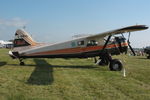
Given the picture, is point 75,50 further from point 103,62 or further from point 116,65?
point 116,65

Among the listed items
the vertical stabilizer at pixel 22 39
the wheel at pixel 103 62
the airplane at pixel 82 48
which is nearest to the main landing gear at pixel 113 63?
the airplane at pixel 82 48

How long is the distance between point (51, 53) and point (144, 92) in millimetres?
8975

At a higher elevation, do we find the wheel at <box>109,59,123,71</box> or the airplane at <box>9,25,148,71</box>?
the airplane at <box>9,25,148,71</box>

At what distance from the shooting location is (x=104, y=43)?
52.6ft

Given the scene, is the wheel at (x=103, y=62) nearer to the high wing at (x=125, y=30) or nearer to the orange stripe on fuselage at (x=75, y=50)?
the orange stripe on fuselage at (x=75, y=50)

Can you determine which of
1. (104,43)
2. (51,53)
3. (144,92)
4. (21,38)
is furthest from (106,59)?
(144,92)

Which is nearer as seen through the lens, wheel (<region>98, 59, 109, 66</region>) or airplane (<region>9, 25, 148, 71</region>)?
Answer: airplane (<region>9, 25, 148, 71</region>)

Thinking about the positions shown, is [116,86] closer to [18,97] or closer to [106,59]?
[18,97]

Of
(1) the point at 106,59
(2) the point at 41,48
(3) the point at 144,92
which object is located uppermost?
(2) the point at 41,48

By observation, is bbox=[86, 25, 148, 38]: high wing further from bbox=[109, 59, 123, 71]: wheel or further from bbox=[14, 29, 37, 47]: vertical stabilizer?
bbox=[14, 29, 37, 47]: vertical stabilizer

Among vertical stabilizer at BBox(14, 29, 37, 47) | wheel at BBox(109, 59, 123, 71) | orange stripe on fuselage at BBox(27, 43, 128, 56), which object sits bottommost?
wheel at BBox(109, 59, 123, 71)

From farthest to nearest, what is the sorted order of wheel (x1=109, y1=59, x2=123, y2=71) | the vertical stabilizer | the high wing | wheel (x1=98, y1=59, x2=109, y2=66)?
wheel (x1=98, y1=59, x2=109, y2=66)
the vertical stabilizer
wheel (x1=109, y1=59, x2=123, y2=71)
the high wing

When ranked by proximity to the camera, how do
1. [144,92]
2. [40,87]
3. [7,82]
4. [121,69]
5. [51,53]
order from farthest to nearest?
[51,53] < [121,69] < [7,82] < [40,87] < [144,92]

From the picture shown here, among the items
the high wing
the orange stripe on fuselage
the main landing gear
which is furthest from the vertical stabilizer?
the main landing gear
